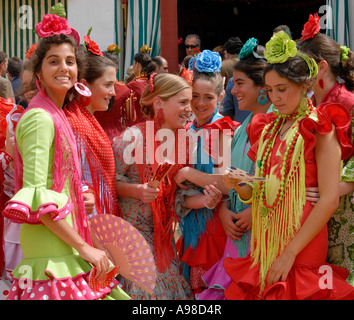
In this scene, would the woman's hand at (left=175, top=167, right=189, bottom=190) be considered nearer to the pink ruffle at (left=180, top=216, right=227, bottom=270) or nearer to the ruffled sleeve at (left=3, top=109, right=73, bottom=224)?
the pink ruffle at (left=180, top=216, right=227, bottom=270)

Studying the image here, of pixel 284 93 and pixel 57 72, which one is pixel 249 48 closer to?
pixel 284 93

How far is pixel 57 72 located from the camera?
2.58m

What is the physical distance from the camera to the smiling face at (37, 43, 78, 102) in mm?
2570

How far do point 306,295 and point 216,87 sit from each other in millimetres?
1589

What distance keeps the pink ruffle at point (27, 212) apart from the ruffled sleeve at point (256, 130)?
1.15 m

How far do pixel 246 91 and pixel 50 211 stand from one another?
5.61 ft

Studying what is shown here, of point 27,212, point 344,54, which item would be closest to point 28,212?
point 27,212

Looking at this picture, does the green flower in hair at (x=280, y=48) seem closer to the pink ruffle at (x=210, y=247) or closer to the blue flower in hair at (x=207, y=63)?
the blue flower in hair at (x=207, y=63)

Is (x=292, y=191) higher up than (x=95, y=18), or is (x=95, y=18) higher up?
(x=95, y=18)

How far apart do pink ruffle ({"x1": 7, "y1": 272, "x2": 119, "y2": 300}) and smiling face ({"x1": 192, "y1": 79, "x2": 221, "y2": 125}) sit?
4.92 ft

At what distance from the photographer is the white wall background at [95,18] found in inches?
333
